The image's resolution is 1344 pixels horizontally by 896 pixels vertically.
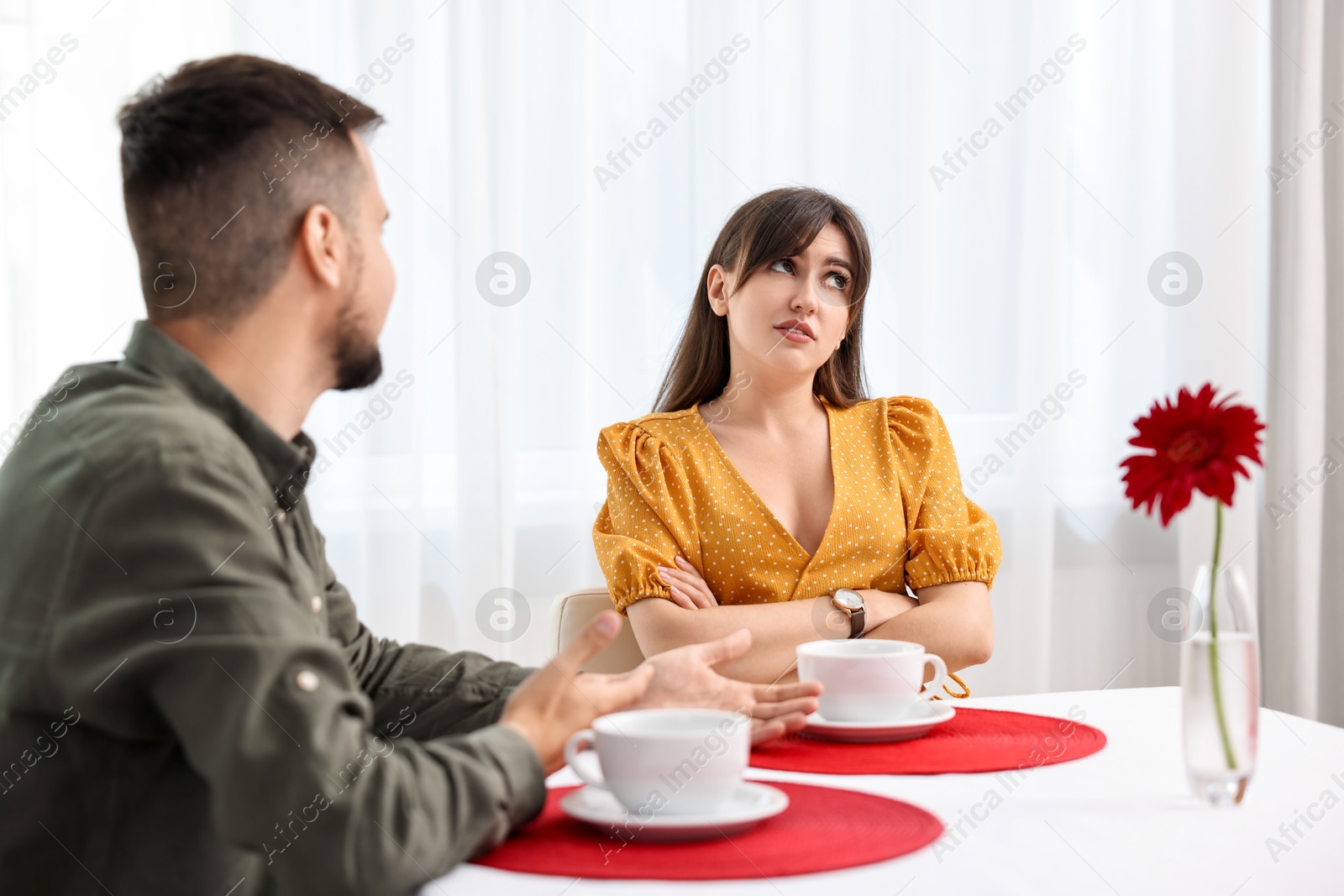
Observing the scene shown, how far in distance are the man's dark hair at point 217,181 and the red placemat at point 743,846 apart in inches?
20.2

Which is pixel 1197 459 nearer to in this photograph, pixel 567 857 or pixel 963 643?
pixel 567 857

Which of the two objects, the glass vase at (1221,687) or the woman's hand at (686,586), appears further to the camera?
the woman's hand at (686,586)

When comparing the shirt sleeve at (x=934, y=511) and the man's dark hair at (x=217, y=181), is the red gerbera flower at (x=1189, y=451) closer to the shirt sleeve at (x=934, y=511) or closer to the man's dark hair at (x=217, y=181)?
the man's dark hair at (x=217, y=181)

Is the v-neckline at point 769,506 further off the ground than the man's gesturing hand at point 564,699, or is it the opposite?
Answer: the v-neckline at point 769,506

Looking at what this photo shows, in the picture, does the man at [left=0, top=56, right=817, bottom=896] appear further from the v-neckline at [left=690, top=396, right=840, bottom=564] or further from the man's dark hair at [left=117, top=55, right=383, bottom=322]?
the v-neckline at [left=690, top=396, right=840, bottom=564]

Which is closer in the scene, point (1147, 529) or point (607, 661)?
point (607, 661)

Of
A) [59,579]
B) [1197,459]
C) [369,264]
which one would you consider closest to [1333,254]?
[1197,459]

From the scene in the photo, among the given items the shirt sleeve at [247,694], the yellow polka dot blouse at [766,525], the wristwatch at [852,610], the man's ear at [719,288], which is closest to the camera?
the shirt sleeve at [247,694]

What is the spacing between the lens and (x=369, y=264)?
108 cm

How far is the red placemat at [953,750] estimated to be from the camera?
42.2 inches

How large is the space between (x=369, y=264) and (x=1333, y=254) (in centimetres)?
296

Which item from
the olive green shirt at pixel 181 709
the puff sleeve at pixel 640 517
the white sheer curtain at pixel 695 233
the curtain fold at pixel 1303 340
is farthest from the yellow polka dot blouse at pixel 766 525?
the curtain fold at pixel 1303 340

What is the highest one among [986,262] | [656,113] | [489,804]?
[656,113]

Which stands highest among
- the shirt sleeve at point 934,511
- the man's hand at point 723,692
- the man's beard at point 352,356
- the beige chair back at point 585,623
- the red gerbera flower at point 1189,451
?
the man's beard at point 352,356
